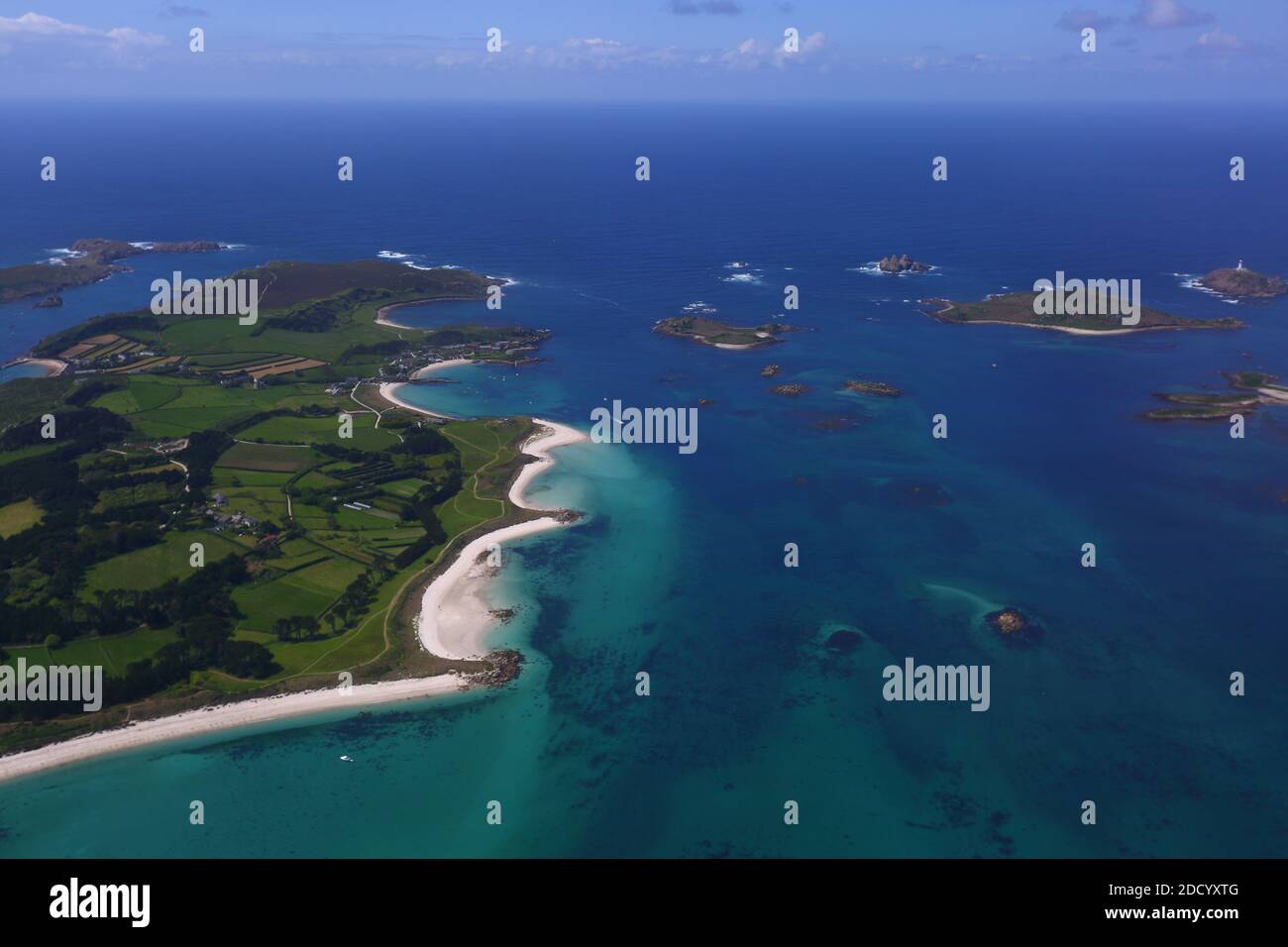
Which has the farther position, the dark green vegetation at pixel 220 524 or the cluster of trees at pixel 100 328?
the cluster of trees at pixel 100 328

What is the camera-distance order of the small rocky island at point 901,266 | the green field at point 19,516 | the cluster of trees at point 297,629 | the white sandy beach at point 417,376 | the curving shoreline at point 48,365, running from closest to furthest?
the cluster of trees at point 297,629
the green field at point 19,516
the white sandy beach at point 417,376
the curving shoreline at point 48,365
the small rocky island at point 901,266

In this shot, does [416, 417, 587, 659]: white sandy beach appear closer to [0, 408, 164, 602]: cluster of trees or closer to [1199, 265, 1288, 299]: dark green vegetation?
[0, 408, 164, 602]: cluster of trees

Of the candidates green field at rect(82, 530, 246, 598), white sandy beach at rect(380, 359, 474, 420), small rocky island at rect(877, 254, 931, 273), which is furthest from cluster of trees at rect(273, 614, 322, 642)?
small rocky island at rect(877, 254, 931, 273)

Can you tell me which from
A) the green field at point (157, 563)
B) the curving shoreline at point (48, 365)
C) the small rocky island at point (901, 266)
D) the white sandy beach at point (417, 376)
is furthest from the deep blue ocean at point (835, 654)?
the small rocky island at point (901, 266)

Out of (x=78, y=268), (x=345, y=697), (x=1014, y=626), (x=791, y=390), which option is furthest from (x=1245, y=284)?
(x=78, y=268)

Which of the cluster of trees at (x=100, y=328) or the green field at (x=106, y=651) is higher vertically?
the cluster of trees at (x=100, y=328)

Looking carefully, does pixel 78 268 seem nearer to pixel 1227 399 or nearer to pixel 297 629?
pixel 297 629

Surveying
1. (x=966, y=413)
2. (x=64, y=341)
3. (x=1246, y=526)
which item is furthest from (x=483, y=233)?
(x=1246, y=526)

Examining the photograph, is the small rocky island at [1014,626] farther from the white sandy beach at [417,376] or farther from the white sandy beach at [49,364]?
the white sandy beach at [49,364]

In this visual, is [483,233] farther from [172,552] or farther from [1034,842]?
[1034,842]
